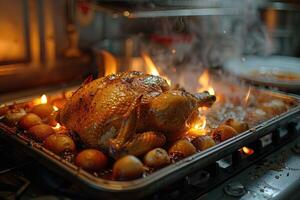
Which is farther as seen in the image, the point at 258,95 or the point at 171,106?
the point at 258,95

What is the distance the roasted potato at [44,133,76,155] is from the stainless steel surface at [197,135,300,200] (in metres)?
0.39

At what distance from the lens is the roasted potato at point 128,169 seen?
0.91m

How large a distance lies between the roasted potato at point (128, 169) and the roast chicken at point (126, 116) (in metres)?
0.08

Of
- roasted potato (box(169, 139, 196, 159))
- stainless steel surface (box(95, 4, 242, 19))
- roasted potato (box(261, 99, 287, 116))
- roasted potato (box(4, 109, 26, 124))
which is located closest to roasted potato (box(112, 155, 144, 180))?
roasted potato (box(169, 139, 196, 159))

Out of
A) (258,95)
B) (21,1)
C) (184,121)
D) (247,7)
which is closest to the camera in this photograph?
(184,121)

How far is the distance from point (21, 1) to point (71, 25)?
0.32 meters

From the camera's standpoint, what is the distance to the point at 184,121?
1113mm

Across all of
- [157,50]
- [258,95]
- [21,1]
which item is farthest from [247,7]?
[21,1]

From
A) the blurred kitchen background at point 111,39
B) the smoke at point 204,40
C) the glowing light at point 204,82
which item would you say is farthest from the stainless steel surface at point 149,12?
the glowing light at point 204,82

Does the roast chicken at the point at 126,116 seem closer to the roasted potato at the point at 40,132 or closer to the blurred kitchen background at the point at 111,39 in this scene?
the roasted potato at the point at 40,132

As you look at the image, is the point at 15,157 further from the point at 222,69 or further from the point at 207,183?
the point at 222,69

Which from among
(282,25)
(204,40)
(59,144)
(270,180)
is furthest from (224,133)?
(282,25)

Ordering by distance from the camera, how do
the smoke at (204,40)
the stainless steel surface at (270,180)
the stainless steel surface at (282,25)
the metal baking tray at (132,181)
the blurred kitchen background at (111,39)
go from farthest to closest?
1. the stainless steel surface at (282,25)
2. the smoke at (204,40)
3. the blurred kitchen background at (111,39)
4. the stainless steel surface at (270,180)
5. the metal baking tray at (132,181)

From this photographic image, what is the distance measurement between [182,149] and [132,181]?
236 mm
